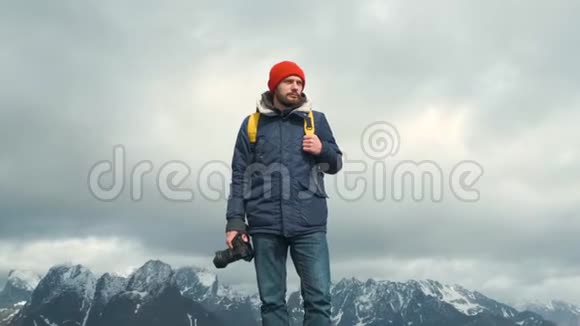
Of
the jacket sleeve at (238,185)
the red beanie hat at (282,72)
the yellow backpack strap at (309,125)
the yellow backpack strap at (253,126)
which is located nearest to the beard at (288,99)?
the red beanie hat at (282,72)

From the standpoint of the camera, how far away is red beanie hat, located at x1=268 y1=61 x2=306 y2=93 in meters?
8.66

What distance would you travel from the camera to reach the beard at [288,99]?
869 cm

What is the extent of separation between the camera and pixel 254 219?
8508mm

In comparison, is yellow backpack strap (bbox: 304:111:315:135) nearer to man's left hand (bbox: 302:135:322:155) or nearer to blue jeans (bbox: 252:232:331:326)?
man's left hand (bbox: 302:135:322:155)

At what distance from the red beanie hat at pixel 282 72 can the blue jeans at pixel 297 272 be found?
6.99ft

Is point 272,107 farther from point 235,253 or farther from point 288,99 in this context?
point 235,253

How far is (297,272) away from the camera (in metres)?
8.45

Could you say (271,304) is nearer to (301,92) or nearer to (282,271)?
(282,271)

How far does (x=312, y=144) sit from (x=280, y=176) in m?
0.62

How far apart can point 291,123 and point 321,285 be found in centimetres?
230

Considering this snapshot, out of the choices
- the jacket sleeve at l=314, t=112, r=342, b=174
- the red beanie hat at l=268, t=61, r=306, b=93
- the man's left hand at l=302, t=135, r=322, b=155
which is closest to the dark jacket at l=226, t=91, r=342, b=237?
the jacket sleeve at l=314, t=112, r=342, b=174

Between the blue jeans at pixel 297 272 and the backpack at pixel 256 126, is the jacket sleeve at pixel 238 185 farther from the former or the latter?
the blue jeans at pixel 297 272

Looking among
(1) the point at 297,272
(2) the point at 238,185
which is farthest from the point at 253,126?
(1) the point at 297,272

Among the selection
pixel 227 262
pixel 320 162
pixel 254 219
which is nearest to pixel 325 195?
pixel 320 162
